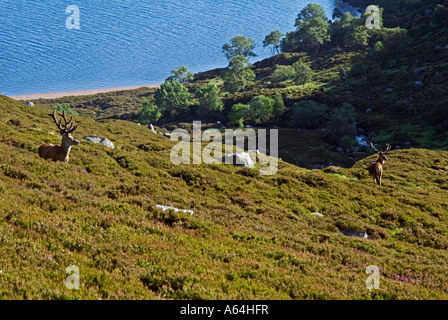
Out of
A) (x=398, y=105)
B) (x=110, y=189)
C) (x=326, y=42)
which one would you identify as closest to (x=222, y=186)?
(x=110, y=189)

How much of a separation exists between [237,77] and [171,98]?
27.6m

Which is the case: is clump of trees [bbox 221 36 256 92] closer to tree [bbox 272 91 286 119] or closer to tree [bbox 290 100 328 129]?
tree [bbox 272 91 286 119]

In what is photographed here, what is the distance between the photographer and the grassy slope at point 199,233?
7156 mm

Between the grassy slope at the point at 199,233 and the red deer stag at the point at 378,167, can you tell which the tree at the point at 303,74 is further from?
the grassy slope at the point at 199,233

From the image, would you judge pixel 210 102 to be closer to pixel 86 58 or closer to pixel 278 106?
pixel 278 106

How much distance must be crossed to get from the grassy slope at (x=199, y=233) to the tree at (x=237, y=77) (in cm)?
10036

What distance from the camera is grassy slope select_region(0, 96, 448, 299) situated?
7.16 metres

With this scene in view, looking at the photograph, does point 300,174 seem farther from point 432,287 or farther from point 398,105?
point 398,105

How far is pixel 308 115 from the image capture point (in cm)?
7319

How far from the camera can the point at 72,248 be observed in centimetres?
812

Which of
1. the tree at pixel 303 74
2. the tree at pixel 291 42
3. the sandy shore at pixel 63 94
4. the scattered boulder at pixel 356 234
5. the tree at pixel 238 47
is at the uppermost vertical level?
the tree at pixel 291 42

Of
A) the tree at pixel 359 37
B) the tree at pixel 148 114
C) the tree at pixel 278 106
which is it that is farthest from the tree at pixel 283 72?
the tree at pixel 148 114

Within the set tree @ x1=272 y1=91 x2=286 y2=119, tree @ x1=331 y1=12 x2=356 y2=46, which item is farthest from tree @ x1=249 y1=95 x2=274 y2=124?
tree @ x1=331 y1=12 x2=356 y2=46
